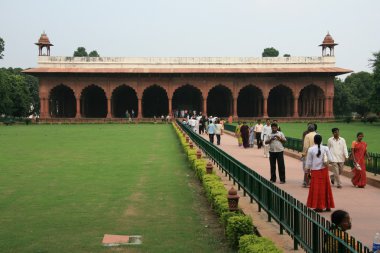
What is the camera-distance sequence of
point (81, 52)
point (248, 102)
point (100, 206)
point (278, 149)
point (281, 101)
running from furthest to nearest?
point (81, 52) < point (248, 102) < point (281, 101) < point (278, 149) < point (100, 206)

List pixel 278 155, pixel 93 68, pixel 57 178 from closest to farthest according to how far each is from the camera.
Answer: pixel 278 155 < pixel 57 178 < pixel 93 68

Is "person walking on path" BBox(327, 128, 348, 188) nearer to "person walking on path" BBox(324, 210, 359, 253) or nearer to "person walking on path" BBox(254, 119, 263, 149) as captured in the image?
"person walking on path" BBox(324, 210, 359, 253)

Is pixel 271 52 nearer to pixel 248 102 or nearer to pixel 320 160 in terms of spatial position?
pixel 248 102

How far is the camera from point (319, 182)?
7.12m

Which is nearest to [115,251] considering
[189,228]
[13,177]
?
[189,228]

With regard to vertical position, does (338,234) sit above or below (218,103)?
below

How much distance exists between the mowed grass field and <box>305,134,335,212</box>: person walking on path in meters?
1.50

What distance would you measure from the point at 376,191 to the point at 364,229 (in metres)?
3.23

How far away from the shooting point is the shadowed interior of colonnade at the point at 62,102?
44625 millimetres

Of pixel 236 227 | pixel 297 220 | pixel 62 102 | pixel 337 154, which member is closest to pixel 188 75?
pixel 62 102

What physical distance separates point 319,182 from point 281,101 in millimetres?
41655

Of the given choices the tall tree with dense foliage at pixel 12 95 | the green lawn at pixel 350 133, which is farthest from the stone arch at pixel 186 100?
the green lawn at pixel 350 133

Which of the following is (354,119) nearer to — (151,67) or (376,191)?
(151,67)

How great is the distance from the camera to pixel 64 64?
4162cm
